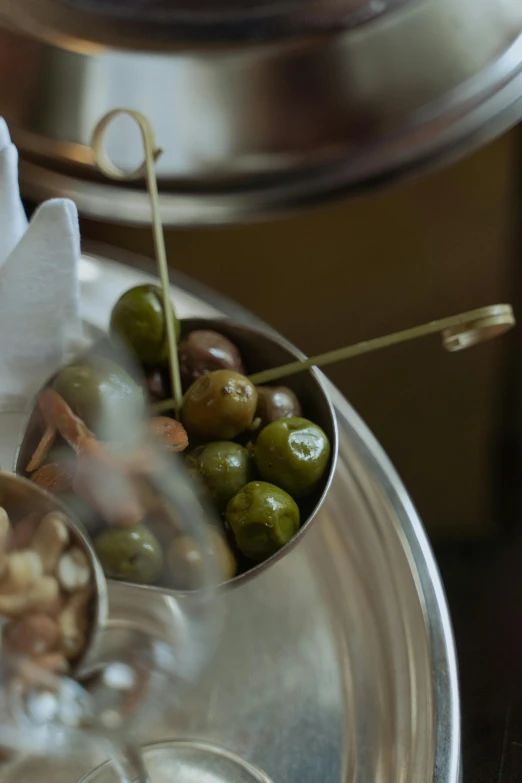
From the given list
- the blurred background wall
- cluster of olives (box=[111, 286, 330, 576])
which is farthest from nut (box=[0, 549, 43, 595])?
the blurred background wall

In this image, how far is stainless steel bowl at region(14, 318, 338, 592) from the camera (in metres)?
0.46

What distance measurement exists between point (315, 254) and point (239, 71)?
0.15 metres

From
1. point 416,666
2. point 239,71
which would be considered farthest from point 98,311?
point 416,666

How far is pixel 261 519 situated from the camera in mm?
439

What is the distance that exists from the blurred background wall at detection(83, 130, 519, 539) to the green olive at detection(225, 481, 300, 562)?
234 mm

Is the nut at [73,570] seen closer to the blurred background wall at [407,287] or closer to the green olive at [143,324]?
the green olive at [143,324]

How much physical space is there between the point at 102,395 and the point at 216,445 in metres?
0.07

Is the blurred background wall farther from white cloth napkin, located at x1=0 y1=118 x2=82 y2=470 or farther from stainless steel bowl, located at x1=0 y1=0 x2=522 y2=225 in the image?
white cloth napkin, located at x1=0 y1=118 x2=82 y2=470

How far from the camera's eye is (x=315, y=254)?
69 centimetres

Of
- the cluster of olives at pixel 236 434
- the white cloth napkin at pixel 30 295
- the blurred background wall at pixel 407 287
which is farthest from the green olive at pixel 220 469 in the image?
the blurred background wall at pixel 407 287

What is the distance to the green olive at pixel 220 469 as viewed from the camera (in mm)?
459

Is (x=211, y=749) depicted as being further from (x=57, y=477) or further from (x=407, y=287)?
(x=407, y=287)

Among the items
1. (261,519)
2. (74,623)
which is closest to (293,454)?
(261,519)

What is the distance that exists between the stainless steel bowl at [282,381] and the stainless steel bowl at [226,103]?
0.18 meters
